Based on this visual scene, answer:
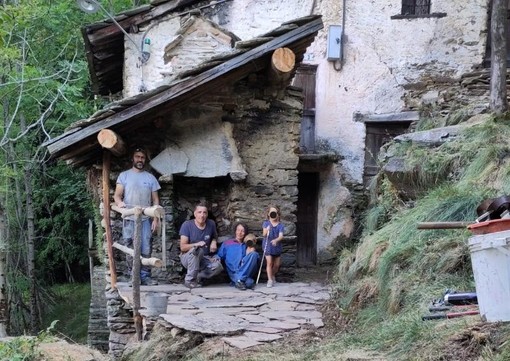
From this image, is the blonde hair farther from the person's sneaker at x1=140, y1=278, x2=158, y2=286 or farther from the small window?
the small window

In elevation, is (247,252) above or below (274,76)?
below

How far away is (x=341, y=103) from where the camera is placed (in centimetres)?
1248

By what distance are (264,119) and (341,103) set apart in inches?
144

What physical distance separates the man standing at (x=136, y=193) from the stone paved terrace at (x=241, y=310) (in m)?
0.56

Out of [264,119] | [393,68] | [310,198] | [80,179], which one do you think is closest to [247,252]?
[264,119]

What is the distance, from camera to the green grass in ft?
52.0

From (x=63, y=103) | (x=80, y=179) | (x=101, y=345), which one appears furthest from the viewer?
(x=80, y=179)

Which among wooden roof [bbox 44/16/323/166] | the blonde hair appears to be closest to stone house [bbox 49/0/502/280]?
wooden roof [bbox 44/16/323/166]

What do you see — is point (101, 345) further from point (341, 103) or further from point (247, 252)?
point (341, 103)

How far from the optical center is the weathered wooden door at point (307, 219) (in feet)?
41.5

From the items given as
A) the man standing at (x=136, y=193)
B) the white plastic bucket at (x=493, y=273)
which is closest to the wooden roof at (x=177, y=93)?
the man standing at (x=136, y=193)

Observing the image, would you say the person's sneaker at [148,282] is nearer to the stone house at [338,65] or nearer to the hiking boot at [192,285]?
the hiking boot at [192,285]

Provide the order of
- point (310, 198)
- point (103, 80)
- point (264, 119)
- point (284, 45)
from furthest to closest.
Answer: point (103, 80)
point (310, 198)
point (264, 119)
point (284, 45)

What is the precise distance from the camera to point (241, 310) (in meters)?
6.80
